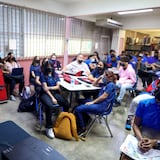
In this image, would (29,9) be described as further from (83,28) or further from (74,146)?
(74,146)

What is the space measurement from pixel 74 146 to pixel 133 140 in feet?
3.78

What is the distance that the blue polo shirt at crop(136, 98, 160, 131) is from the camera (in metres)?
1.50

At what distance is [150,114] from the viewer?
1.52 metres

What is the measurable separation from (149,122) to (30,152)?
1.08 metres

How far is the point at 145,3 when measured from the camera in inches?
152

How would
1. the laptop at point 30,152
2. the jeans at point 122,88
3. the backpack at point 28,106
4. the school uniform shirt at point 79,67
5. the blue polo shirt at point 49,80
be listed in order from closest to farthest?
1. the laptop at point 30,152
2. the blue polo shirt at point 49,80
3. the backpack at point 28,106
4. the jeans at point 122,88
5. the school uniform shirt at point 79,67

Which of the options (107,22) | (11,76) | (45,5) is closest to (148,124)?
(11,76)

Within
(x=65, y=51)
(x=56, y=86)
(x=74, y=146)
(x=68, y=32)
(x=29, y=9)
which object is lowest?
(x=74, y=146)

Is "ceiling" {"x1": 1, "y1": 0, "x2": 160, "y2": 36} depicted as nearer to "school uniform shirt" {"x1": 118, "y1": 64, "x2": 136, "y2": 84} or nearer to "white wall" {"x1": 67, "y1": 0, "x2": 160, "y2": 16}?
"white wall" {"x1": 67, "y1": 0, "x2": 160, "y2": 16}

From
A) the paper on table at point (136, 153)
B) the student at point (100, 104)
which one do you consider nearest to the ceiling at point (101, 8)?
the student at point (100, 104)

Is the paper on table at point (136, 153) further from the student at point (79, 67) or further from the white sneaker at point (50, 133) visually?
the student at point (79, 67)

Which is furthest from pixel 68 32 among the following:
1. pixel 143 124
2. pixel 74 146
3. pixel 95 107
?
pixel 143 124

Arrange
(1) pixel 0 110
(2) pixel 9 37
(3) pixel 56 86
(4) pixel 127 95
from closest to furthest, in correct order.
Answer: (3) pixel 56 86 < (1) pixel 0 110 < (2) pixel 9 37 < (4) pixel 127 95

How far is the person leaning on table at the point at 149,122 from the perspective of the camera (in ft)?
4.77
